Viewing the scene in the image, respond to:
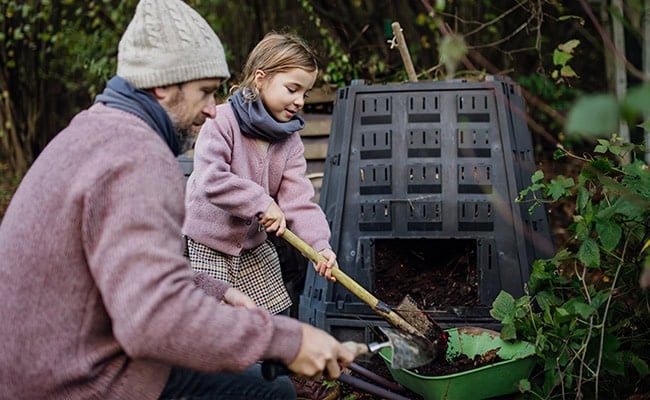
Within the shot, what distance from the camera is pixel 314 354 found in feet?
6.69

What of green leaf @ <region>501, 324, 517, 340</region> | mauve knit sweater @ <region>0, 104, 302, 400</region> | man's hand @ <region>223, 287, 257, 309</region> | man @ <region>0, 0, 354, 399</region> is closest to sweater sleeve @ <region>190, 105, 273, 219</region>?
man's hand @ <region>223, 287, 257, 309</region>

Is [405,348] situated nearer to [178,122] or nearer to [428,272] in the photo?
[178,122]

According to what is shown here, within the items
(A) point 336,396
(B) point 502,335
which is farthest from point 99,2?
(B) point 502,335

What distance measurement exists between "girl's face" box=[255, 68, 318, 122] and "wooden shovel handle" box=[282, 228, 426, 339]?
1.51 feet

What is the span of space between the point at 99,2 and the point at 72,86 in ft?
7.58

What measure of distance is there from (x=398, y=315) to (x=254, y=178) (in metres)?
0.78

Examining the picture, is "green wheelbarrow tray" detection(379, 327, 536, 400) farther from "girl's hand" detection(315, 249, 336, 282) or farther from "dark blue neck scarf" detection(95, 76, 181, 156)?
"dark blue neck scarf" detection(95, 76, 181, 156)

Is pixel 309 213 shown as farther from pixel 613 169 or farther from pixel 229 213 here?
pixel 613 169

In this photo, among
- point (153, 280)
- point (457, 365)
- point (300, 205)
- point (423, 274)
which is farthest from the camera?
point (423, 274)

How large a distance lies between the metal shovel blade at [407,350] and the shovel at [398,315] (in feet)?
0.37

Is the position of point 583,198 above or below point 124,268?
below

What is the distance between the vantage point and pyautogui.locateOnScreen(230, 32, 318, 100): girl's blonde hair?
3.49m

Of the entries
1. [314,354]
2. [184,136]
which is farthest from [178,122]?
[314,354]

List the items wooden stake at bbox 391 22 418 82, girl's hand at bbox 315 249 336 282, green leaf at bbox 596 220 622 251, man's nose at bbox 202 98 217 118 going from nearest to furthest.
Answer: man's nose at bbox 202 98 217 118 → green leaf at bbox 596 220 622 251 → girl's hand at bbox 315 249 336 282 → wooden stake at bbox 391 22 418 82
